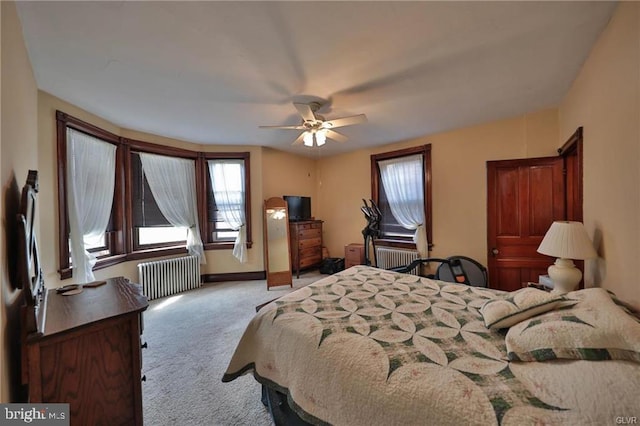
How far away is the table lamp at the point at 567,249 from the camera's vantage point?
1.76m

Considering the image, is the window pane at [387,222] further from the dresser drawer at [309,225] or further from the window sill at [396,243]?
the dresser drawer at [309,225]

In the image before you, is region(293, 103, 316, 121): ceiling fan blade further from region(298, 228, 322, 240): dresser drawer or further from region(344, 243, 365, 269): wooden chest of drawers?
region(344, 243, 365, 269): wooden chest of drawers

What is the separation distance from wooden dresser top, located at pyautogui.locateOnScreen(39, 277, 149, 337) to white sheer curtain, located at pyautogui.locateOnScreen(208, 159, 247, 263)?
2646 millimetres

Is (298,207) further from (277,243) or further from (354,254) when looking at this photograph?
(354,254)

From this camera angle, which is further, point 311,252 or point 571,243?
point 311,252

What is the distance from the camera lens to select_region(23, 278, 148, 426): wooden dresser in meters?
1.11

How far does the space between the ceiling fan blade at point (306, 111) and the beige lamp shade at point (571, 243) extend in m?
2.27

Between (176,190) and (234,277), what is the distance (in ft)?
5.83

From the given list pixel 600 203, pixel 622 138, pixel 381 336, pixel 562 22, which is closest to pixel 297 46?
pixel 562 22

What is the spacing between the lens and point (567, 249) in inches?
70.6

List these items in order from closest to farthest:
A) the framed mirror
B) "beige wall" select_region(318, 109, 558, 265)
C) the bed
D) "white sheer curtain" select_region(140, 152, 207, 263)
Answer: the bed < "beige wall" select_region(318, 109, 558, 265) < "white sheer curtain" select_region(140, 152, 207, 263) < the framed mirror

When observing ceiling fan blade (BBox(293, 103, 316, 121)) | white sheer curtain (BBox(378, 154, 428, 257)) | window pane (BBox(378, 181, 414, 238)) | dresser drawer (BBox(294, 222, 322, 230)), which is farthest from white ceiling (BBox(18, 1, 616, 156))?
dresser drawer (BBox(294, 222, 322, 230))

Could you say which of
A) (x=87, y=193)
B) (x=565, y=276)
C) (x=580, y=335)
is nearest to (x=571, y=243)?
(x=565, y=276)

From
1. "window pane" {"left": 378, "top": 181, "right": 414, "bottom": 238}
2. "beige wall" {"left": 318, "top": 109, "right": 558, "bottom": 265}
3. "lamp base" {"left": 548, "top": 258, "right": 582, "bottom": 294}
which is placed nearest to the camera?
"lamp base" {"left": 548, "top": 258, "right": 582, "bottom": 294}
